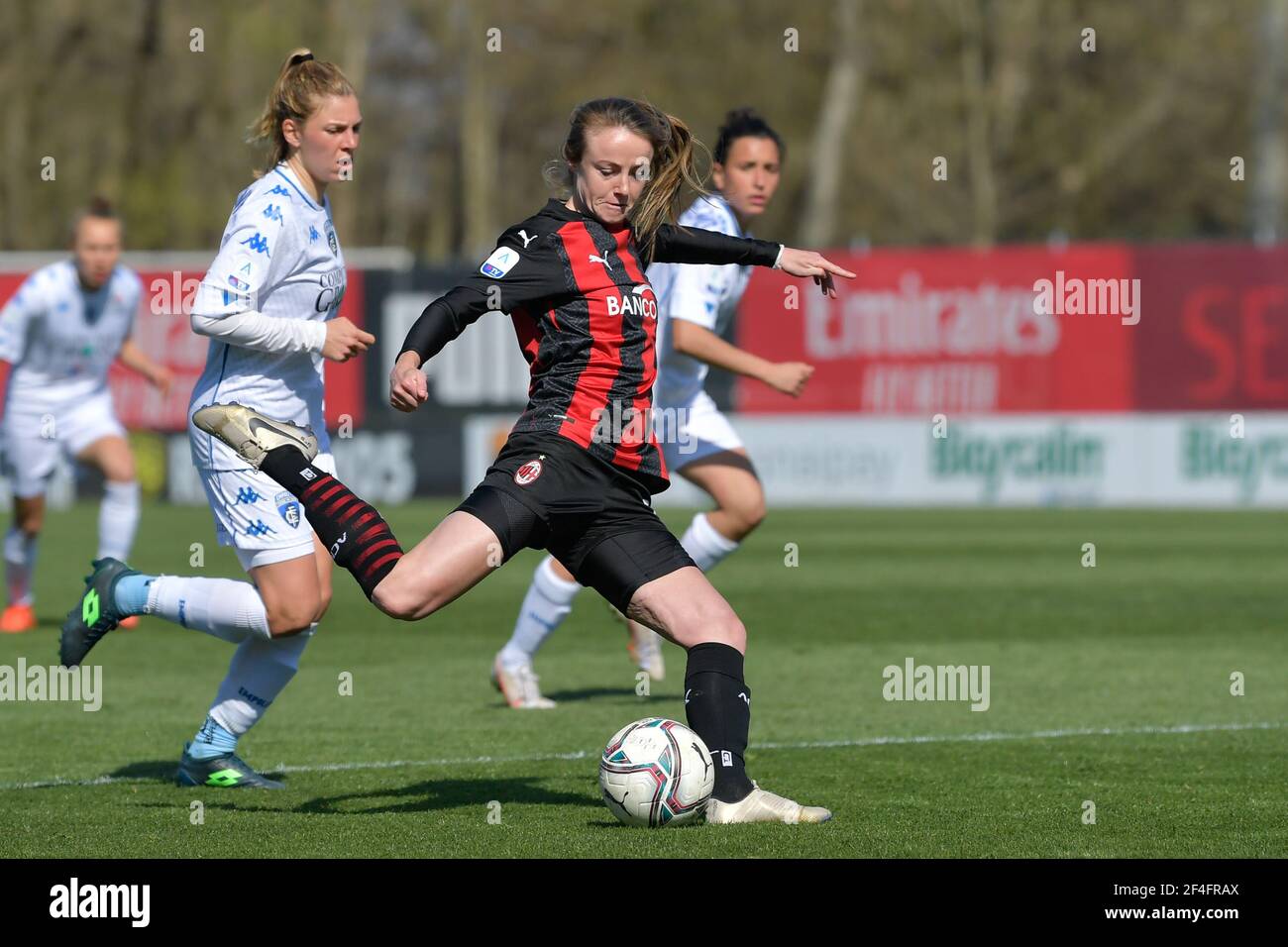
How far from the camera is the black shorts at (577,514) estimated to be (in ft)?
19.5

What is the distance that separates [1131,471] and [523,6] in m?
27.2

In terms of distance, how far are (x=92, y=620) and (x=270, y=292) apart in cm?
122

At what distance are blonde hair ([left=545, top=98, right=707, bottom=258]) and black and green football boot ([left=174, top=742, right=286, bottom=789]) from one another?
2190 mm

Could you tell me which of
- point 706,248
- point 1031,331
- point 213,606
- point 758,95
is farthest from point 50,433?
point 758,95

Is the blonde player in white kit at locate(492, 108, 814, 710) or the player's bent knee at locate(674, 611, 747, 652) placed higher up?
the blonde player in white kit at locate(492, 108, 814, 710)

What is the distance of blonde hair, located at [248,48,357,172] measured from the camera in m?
6.53

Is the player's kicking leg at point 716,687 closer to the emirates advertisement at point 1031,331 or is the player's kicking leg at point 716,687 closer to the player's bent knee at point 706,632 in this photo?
the player's bent knee at point 706,632

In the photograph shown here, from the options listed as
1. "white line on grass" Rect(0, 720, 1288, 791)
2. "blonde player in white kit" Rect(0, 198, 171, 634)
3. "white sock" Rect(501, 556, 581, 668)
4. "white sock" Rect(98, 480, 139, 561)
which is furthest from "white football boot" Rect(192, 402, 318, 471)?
"white sock" Rect(98, 480, 139, 561)

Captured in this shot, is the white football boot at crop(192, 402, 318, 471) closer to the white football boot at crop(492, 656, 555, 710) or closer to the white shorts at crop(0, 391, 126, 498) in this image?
the white football boot at crop(492, 656, 555, 710)

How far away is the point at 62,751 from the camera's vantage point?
7.82 m

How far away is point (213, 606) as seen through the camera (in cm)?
667

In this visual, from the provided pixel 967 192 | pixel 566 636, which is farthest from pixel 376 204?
pixel 566 636

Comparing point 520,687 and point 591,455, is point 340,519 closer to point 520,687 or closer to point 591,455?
point 591,455

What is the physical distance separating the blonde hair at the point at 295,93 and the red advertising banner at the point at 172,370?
1847 cm
